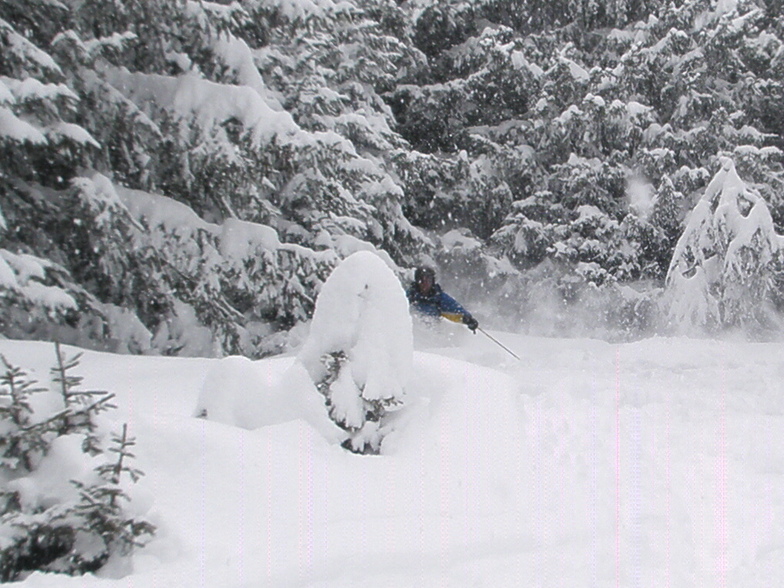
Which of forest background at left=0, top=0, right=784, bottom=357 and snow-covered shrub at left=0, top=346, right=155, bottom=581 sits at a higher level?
forest background at left=0, top=0, right=784, bottom=357

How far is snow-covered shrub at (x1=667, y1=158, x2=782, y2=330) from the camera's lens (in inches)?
472

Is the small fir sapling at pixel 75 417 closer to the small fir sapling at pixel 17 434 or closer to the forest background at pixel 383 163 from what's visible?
the small fir sapling at pixel 17 434

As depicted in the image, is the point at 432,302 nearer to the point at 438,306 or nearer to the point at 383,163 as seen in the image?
the point at 438,306

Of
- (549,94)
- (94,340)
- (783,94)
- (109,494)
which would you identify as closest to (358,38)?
(549,94)

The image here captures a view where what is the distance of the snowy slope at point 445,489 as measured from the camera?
315cm

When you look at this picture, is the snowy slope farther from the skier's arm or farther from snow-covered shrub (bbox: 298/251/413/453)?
the skier's arm

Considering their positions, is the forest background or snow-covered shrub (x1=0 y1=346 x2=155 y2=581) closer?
snow-covered shrub (x1=0 y1=346 x2=155 y2=581)

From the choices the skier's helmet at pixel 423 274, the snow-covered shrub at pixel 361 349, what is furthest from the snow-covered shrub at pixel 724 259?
the snow-covered shrub at pixel 361 349

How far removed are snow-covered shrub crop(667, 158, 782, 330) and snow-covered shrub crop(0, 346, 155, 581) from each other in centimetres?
1157

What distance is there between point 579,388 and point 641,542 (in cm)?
339

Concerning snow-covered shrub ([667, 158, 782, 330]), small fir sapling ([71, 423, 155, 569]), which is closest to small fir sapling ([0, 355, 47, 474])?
small fir sapling ([71, 423, 155, 569])

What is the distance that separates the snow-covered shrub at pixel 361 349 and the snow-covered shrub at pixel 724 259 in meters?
9.39

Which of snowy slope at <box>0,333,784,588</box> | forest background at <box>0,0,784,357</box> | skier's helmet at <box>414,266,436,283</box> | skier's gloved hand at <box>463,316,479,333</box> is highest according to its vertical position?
forest background at <box>0,0,784,357</box>

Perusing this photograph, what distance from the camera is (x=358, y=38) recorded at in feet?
38.9
